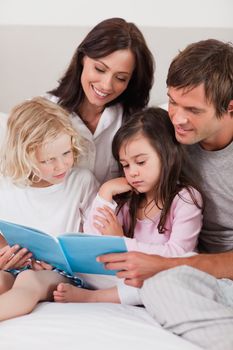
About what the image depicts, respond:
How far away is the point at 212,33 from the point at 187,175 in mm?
914

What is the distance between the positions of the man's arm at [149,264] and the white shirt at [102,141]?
0.57 m

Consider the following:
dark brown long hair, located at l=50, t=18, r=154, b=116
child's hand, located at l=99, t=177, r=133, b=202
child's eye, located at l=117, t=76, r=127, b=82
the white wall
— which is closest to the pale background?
the white wall

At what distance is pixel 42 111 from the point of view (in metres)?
1.85

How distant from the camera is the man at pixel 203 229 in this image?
4.45ft

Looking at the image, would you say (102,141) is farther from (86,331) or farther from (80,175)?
(86,331)

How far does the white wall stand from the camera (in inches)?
98.3

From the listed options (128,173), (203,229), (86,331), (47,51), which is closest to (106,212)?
(128,173)

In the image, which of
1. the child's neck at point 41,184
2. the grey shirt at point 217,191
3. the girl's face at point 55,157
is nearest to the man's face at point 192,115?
the grey shirt at point 217,191

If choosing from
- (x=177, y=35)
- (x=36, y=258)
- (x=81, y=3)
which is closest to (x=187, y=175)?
(x=36, y=258)

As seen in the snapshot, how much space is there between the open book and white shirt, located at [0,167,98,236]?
169mm

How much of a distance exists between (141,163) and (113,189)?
0.39 feet

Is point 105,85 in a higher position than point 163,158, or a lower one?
higher

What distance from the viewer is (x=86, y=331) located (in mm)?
1358

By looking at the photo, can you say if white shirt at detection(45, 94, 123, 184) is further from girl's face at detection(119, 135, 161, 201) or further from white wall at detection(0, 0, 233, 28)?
white wall at detection(0, 0, 233, 28)
